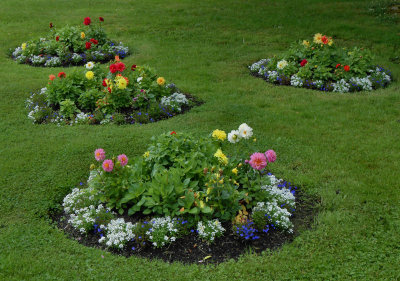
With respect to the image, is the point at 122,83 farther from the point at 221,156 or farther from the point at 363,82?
the point at 363,82

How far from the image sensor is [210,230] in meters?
4.11

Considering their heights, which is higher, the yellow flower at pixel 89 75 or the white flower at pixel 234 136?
the white flower at pixel 234 136

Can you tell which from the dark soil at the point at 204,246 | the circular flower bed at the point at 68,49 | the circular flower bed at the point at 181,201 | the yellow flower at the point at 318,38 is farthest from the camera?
the circular flower bed at the point at 68,49

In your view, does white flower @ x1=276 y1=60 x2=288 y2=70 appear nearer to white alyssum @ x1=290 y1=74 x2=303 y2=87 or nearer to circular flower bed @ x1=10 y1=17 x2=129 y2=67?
white alyssum @ x1=290 y1=74 x2=303 y2=87

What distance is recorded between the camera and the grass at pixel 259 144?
3.83 m

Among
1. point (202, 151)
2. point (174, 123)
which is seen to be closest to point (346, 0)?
point (174, 123)

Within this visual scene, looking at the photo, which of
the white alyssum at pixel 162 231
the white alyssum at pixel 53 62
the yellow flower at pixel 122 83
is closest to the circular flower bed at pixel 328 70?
the yellow flower at pixel 122 83

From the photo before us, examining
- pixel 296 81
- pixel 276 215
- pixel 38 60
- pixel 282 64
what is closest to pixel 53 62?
pixel 38 60

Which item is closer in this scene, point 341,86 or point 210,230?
point 210,230

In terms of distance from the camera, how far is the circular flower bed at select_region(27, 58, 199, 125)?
6883 mm

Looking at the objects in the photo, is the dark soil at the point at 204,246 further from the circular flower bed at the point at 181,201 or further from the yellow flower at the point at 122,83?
the yellow flower at the point at 122,83

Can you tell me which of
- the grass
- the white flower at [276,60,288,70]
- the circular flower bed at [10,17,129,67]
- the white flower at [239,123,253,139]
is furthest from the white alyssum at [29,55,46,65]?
the white flower at [239,123,253,139]

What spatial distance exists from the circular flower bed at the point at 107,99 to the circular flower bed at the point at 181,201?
7.60ft

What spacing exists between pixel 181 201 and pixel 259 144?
82.1 inches
